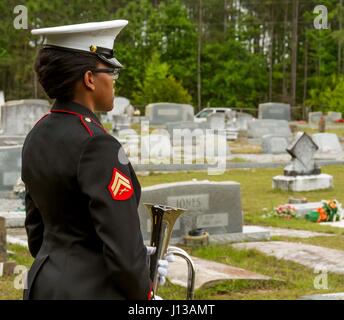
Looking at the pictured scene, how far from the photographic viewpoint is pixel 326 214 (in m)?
11.2

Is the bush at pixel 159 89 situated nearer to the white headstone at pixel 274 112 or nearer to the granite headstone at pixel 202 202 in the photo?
the white headstone at pixel 274 112

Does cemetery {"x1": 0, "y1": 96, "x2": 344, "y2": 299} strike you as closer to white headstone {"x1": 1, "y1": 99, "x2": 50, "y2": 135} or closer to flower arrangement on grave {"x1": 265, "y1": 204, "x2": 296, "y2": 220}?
flower arrangement on grave {"x1": 265, "y1": 204, "x2": 296, "y2": 220}

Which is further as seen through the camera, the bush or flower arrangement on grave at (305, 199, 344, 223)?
the bush

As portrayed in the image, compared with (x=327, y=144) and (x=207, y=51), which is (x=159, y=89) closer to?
(x=207, y=51)

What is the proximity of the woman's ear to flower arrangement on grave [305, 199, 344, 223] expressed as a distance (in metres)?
8.87

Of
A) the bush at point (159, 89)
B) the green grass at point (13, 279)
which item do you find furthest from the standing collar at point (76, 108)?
the bush at point (159, 89)

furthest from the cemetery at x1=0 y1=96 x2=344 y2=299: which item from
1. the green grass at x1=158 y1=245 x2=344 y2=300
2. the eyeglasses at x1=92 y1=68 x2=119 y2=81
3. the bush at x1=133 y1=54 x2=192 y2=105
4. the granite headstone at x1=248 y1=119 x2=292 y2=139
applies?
the bush at x1=133 y1=54 x2=192 y2=105

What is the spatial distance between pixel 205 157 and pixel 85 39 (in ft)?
56.4

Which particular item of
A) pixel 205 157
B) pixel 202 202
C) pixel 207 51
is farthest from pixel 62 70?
pixel 207 51

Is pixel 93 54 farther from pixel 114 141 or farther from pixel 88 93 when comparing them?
pixel 114 141

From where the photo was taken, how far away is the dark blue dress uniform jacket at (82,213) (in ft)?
7.93

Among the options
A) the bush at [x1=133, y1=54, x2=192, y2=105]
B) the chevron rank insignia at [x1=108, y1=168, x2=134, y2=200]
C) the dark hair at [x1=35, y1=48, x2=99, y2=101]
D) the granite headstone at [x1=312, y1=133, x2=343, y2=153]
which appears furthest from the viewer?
the bush at [x1=133, y1=54, x2=192, y2=105]

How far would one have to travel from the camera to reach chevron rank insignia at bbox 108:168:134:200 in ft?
7.93
